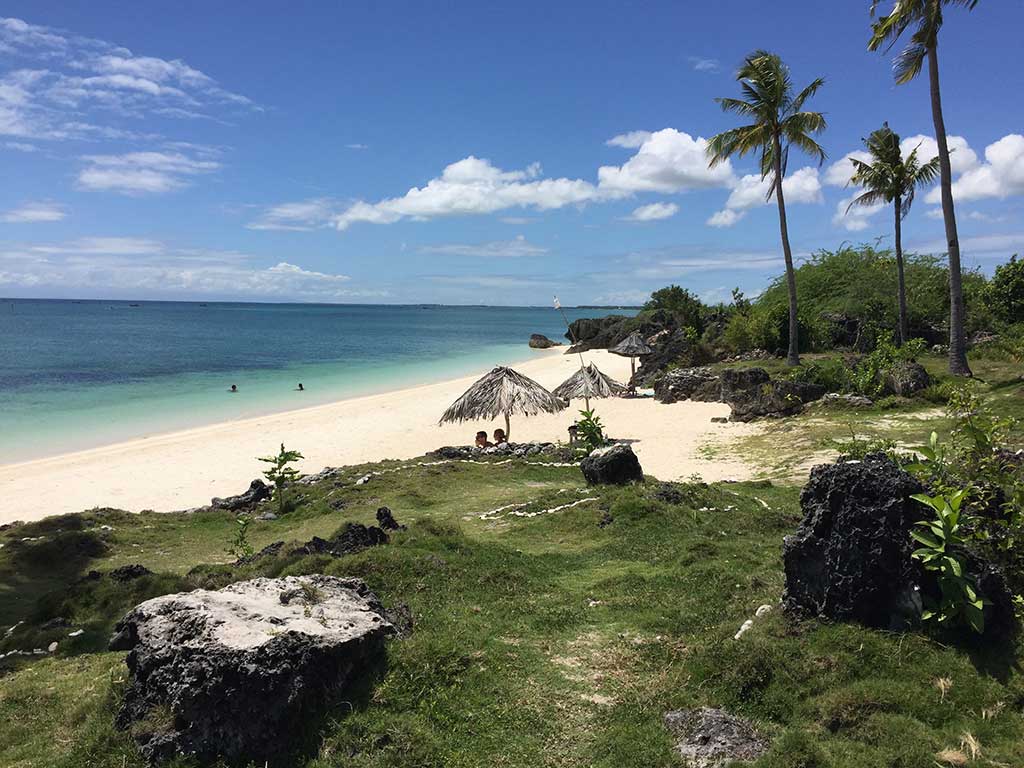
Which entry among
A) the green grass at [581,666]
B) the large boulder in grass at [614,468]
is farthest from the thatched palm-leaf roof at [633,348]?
the green grass at [581,666]

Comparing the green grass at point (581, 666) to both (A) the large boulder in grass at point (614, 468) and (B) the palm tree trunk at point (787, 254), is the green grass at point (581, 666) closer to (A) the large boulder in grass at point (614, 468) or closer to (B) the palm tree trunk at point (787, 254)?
(A) the large boulder in grass at point (614, 468)

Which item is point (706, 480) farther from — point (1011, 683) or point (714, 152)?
point (714, 152)

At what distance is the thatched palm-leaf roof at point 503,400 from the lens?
19.1m

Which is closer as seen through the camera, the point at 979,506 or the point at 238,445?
the point at 979,506

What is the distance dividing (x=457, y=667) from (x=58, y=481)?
19172 mm


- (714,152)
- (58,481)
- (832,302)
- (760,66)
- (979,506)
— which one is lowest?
(58,481)

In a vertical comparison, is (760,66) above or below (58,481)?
above

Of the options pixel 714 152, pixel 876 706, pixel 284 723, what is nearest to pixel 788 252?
pixel 714 152

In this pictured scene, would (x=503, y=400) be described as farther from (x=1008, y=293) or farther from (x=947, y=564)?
(x=1008, y=293)

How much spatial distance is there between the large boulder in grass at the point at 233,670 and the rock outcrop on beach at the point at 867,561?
13.6 feet

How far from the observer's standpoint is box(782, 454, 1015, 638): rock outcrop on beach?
557 centimetres

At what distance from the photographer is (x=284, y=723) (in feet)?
17.2

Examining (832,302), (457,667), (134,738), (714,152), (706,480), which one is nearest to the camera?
(134,738)

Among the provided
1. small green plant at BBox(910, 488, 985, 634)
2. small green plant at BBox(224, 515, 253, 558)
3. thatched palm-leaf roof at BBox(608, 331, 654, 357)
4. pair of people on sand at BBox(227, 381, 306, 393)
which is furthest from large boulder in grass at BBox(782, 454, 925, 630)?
pair of people on sand at BBox(227, 381, 306, 393)
